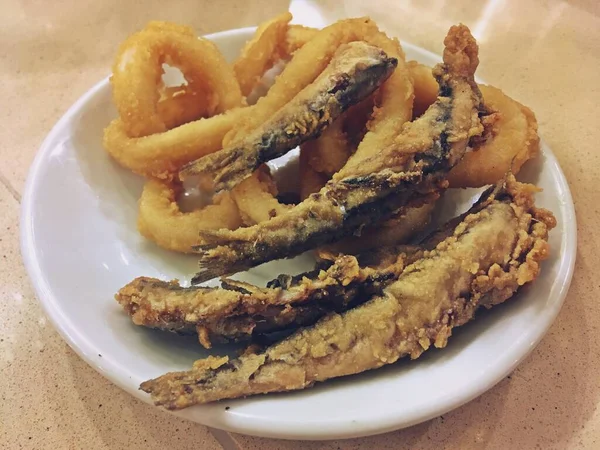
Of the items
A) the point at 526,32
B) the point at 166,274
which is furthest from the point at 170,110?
the point at 526,32

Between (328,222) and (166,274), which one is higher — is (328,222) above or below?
above

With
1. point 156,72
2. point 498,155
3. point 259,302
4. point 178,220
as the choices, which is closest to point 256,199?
point 178,220

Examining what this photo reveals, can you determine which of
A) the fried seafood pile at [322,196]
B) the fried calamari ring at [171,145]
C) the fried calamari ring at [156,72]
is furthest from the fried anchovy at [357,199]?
the fried calamari ring at [156,72]

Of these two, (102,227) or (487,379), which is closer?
(487,379)

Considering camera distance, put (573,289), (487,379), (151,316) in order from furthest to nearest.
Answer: (573,289), (151,316), (487,379)

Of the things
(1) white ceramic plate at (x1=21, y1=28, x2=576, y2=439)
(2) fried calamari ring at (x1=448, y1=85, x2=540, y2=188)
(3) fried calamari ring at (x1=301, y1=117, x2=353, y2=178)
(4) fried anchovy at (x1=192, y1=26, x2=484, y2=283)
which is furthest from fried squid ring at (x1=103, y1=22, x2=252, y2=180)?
(2) fried calamari ring at (x1=448, y1=85, x2=540, y2=188)

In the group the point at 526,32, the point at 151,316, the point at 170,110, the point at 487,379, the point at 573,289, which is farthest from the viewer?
the point at 526,32

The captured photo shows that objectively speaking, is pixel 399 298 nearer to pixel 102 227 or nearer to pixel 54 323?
pixel 54 323
